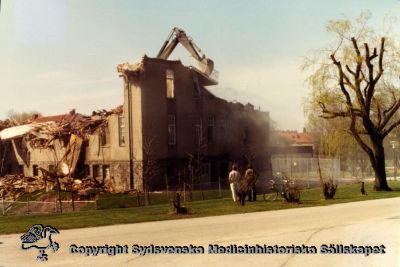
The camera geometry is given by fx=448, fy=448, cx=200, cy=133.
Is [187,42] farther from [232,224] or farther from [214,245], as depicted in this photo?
[214,245]

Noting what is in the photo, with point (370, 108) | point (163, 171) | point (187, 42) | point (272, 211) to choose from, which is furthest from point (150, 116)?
point (272, 211)

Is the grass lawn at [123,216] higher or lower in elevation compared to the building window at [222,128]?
lower

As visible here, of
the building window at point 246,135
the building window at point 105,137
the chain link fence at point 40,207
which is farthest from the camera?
the building window at point 246,135

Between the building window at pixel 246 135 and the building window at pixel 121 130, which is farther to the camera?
the building window at pixel 246 135

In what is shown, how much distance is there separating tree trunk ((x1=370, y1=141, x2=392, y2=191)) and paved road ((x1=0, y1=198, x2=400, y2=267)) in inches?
393

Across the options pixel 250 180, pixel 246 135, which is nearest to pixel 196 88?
pixel 246 135

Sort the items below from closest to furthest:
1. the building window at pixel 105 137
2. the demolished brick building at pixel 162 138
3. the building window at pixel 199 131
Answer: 1. the demolished brick building at pixel 162 138
2. the building window at pixel 105 137
3. the building window at pixel 199 131

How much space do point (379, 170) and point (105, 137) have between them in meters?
18.4

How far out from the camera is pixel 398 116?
25203 millimetres

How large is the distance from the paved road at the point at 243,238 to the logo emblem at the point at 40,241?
158 mm

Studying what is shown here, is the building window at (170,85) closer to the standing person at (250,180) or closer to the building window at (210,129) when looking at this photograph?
the building window at (210,129)

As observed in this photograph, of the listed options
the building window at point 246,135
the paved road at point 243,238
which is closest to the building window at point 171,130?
the building window at point 246,135

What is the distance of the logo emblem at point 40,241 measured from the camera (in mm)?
10008

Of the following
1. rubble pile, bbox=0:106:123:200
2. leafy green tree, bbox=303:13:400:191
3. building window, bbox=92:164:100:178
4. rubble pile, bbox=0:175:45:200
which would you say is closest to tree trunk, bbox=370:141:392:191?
leafy green tree, bbox=303:13:400:191
